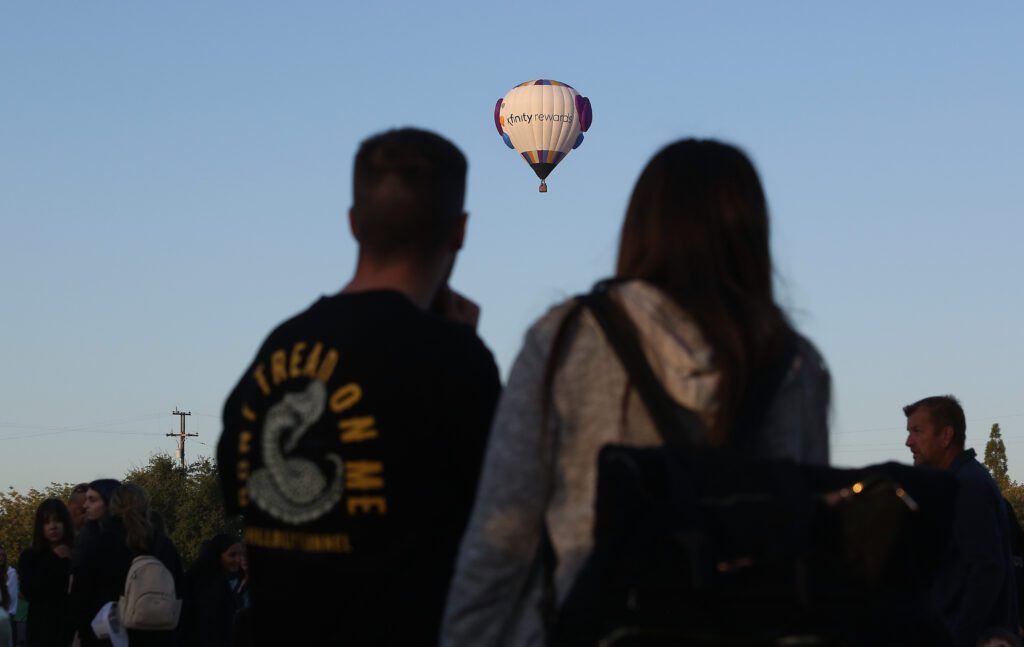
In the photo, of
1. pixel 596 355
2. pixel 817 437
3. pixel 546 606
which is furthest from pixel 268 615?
pixel 817 437

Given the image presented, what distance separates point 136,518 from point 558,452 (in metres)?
7.34

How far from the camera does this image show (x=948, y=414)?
7840 millimetres

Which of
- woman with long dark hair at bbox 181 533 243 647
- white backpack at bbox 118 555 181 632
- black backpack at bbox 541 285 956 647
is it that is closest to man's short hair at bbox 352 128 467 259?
black backpack at bbox 541 285 956 647

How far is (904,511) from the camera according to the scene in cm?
234

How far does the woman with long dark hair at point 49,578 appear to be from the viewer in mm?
10578

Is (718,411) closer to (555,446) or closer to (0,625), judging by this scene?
(555,446)

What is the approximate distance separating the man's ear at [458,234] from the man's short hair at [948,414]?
5.25 meters

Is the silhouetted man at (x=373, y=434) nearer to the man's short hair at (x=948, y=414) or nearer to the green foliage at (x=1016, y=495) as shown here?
the man's short hair at (x=948, y=414)

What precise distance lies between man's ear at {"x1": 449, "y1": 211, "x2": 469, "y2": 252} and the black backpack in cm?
91

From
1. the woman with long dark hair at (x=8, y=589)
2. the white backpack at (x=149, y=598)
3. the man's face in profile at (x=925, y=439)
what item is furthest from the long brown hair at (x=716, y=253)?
the woman with long dark hair at (x=8, y=589)

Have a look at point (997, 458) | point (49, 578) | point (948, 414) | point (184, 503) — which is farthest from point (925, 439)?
point (997, 458)

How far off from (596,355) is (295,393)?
→ 0.69 m

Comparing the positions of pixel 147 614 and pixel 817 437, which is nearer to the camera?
pixel 817 437

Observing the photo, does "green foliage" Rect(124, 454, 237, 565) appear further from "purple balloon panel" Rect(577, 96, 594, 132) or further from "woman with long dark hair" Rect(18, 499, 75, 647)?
"woman with long dark hair" Rect(18, 499, 75, 647)
